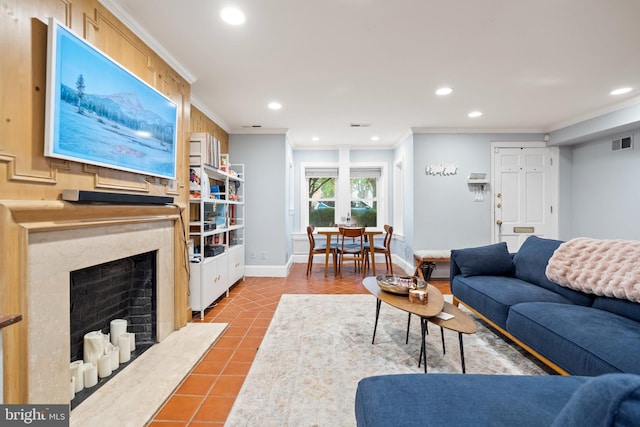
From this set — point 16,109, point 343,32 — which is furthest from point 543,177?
point 16,109

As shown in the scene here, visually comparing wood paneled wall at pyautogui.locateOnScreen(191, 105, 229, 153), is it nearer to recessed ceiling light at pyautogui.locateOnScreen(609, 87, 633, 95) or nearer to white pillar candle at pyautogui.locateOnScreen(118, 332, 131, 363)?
white pillar candle at pyautogui.locateOnScreen(118, 332, 131, 363)

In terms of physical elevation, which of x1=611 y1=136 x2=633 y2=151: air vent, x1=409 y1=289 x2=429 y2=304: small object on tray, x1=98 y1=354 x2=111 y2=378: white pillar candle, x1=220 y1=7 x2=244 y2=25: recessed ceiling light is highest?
x1=220 y1=7 x2=244 y2=25: recessed ceiling light

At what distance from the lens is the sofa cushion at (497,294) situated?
220 centimetres

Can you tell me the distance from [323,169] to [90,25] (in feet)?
15.4

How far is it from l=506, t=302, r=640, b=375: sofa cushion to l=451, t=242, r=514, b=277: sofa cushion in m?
0.80

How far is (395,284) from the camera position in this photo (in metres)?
2.20

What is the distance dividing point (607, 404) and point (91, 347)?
2503 mm

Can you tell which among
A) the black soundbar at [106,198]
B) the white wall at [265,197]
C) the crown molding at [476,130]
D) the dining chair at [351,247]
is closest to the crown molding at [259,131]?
the white wall at [265,197]

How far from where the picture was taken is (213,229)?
332 cm

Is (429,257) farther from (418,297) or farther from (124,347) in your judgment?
(124,347)

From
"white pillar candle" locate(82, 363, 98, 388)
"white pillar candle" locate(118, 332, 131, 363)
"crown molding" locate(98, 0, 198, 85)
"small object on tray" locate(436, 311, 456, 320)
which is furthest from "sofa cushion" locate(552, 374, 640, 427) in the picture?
"crown molding" locate(98, 0, 198, 85)

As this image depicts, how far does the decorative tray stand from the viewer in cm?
212

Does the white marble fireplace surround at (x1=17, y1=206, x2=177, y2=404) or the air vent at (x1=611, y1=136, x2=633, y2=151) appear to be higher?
the air vent at (x1=611, y1=136, x2=633, y2=151)

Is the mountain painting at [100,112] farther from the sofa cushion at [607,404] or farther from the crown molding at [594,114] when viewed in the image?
the crown molding at [594,114]
